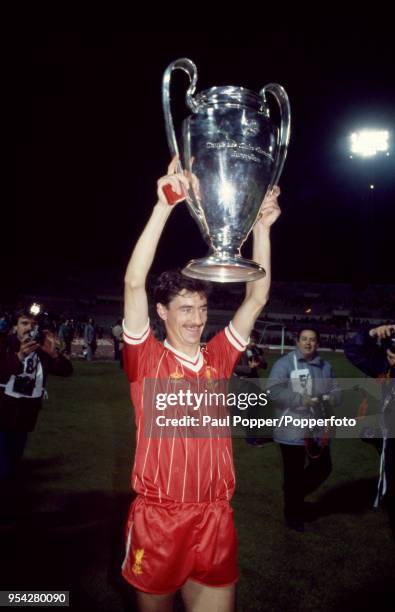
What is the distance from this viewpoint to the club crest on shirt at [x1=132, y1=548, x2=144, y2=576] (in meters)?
1.97

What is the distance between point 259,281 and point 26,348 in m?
2.89

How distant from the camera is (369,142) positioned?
16953mm

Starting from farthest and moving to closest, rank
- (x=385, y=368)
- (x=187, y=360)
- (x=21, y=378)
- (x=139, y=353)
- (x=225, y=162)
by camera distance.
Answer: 1. (x=21, y=378)
2. (x=385, y=368)
3. (x=187, y=360)
4. (x=139, y=353)
5. (x=225, y=162)

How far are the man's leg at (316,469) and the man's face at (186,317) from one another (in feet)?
9.54

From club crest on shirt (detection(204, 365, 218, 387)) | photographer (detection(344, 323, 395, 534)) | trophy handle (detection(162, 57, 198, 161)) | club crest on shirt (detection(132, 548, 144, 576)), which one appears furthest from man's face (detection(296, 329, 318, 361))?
trophy handle (detection(162, 57, 198, 161))

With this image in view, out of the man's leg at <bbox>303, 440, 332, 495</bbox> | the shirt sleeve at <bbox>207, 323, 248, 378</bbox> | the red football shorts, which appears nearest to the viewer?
the red football shorts

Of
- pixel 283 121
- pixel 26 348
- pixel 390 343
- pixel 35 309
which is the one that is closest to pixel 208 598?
pixel 283 121

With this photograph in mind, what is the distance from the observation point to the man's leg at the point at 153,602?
1.93 m

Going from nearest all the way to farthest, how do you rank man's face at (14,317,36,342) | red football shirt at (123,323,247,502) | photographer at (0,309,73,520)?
1. red football shirt at (123,323,247,502)
2. photographer at (0,309,73,520)
3. man's face at (14,317,36,342)

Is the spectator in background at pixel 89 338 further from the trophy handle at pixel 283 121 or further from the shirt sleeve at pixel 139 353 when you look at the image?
the trophy handle at pixel 283 121

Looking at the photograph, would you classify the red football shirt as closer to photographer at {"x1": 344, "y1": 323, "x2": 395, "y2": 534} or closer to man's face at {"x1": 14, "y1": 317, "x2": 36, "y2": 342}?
photographer at {"x1": 344, "y1": 323, "x2": 395, "y2": 534}

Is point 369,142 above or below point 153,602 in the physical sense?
above

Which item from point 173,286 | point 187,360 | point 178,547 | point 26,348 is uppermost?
point 173,286

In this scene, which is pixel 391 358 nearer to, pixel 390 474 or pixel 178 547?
pixel 390 474
